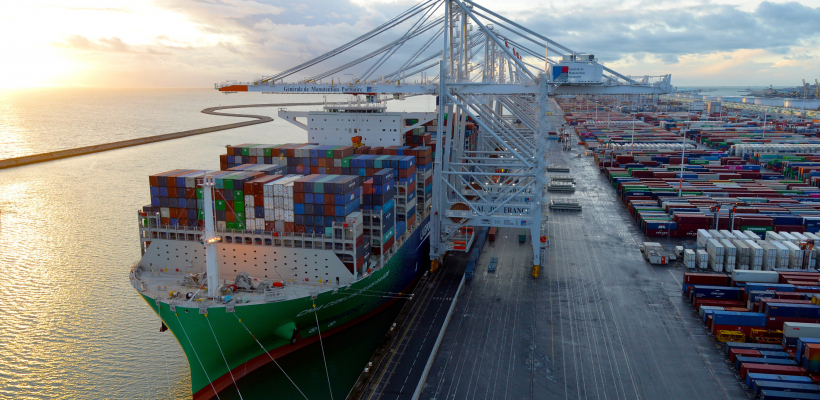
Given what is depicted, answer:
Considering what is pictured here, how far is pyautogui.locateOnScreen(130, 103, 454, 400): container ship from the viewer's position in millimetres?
18312

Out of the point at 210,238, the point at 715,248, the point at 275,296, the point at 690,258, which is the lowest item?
the point at 690,258

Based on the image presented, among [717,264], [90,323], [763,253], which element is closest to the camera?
[90,323]

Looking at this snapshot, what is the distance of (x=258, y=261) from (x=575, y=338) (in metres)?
13.3

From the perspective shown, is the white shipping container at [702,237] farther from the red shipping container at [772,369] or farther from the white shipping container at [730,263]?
the red shipping container at [772,369]

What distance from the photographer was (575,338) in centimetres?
2142

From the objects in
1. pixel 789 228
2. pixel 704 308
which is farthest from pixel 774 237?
pixel 704 308

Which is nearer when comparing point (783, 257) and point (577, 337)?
point (577, 337)

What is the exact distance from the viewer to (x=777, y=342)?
68.3ft

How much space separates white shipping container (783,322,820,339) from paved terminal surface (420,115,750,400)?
2698mm

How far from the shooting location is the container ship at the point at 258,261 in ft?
60.1

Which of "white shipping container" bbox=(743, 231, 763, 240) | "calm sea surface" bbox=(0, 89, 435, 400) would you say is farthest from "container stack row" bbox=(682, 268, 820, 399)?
"calm sea surface" bbox=(0, 89, 435, 400)

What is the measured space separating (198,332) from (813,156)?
7991 cm

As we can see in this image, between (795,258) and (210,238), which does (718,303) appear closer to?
(795,258)

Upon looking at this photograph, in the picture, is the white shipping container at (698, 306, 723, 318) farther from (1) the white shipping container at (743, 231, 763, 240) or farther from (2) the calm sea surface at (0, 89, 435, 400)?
(2) the calm sea surface at (0, 89, 435, 400)
